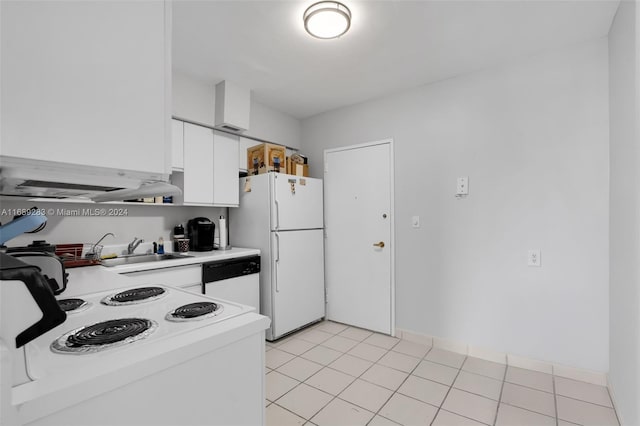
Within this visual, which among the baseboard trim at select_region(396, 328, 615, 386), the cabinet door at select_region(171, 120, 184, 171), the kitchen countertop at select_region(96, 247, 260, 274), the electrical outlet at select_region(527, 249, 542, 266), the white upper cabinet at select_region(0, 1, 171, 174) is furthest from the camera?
the cabinet door at select_region(171, 120, 184, 171)

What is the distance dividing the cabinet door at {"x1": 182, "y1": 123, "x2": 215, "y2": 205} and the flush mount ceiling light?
4.76ft

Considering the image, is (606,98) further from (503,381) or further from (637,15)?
(503,381)

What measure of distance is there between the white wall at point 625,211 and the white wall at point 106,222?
3336 mm

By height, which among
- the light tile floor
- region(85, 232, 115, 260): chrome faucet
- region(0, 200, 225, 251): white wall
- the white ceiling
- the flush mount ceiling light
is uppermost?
the white ceiling

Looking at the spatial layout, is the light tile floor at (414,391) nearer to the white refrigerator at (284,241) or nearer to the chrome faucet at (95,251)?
the white refrigerator at (284,241)

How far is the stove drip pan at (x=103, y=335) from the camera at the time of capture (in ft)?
2.64

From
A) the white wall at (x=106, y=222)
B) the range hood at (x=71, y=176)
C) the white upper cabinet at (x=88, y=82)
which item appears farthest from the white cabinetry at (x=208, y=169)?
the white upper cabinet at (x=88, y=82)

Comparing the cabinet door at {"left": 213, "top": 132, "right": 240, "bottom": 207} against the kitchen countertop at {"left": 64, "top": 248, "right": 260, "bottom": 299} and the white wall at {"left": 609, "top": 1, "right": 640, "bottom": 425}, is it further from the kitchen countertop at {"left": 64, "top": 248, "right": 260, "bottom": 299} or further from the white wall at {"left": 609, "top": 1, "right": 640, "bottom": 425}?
the white wall at {"left": 609, "top": 1, "right": 640, "bottom": 425}

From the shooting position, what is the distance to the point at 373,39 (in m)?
2.28

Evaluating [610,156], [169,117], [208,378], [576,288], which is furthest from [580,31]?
[208,378]

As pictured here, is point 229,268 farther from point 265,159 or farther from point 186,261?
point 265,159

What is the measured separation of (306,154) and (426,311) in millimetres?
2305

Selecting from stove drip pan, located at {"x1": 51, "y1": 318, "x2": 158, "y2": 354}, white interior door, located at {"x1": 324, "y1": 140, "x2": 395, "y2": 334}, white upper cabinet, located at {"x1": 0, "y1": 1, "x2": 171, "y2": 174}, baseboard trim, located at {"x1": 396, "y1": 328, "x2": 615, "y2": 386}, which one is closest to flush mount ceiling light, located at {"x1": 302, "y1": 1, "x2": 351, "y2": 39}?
white upper cabinet, located at {"x1": 0, "y1": 1, "x2": 171, "y2": 174}

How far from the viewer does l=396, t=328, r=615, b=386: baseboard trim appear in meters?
2.27
